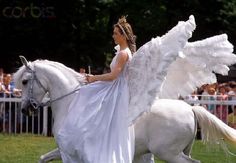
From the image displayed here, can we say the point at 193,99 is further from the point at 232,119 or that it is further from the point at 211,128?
the point at 211,128

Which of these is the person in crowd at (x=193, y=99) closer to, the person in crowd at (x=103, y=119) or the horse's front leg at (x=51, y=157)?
the horse's front leg at (x=51, y=157)

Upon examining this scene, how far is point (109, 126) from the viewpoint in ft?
27.3

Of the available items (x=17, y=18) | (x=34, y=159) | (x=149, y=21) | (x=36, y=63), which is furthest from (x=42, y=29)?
(x=36, y=63)

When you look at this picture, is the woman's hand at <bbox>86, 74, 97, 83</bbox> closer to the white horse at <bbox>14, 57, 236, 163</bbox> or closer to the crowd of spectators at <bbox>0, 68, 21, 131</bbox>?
the white horse at <bbox>14, 57, 236, 163</bbox>

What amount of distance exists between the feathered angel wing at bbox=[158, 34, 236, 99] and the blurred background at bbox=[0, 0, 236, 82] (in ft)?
58.1

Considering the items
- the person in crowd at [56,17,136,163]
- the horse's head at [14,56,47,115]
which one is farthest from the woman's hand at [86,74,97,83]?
the horse's head at [14,56,47,115]

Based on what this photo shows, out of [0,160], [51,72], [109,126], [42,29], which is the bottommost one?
[0,160]

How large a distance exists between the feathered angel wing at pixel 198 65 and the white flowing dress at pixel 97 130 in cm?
94

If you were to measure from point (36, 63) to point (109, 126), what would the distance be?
4.35 feet

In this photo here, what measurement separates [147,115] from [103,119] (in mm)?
639

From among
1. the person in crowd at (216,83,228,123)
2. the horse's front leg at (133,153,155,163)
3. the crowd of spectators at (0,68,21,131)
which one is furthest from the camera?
the crowd of spectators at (0,68,21,131)

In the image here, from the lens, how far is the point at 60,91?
340 inches

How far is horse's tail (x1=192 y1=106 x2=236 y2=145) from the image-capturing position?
8.75 m

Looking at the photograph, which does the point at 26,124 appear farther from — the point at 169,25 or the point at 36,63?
the point at 169,25
